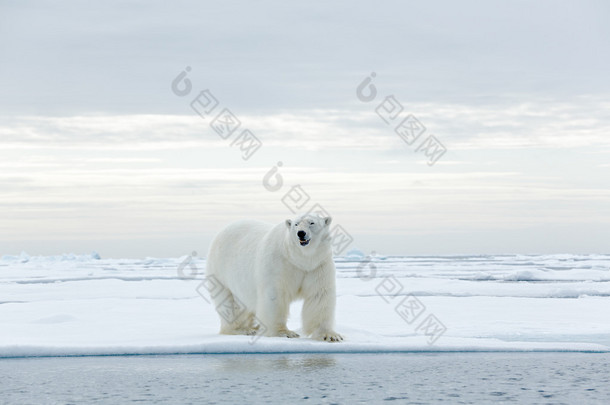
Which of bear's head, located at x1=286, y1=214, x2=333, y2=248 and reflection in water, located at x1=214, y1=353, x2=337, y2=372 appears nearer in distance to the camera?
reflection in water, located at x1=214, y1=353, x2=337, y2=372

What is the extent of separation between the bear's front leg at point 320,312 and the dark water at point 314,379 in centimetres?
55

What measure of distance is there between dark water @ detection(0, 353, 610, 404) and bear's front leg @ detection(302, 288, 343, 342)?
0.55 m

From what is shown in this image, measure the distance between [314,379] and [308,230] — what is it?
1726mm

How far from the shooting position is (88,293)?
1321cm

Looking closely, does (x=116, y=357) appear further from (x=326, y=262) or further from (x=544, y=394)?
(x=544, y=394)

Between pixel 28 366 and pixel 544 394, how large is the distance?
344 centimetres

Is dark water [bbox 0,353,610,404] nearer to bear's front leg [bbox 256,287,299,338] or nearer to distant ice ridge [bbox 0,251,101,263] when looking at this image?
bear's front leg [bbox 256,287,299,338]

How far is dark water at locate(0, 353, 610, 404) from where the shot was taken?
380cm

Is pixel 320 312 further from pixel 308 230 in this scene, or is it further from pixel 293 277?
pixel 308 230

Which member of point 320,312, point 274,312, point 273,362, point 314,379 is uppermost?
point 274,312

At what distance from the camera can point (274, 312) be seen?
238 inches

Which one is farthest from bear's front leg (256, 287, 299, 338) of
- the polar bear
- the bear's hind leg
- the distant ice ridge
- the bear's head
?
the distant ice ridge

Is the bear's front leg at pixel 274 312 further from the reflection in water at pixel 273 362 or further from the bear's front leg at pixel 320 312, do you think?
the reflection in water at pixel 273 362

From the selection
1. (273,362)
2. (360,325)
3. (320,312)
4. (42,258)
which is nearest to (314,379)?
(273,362)
